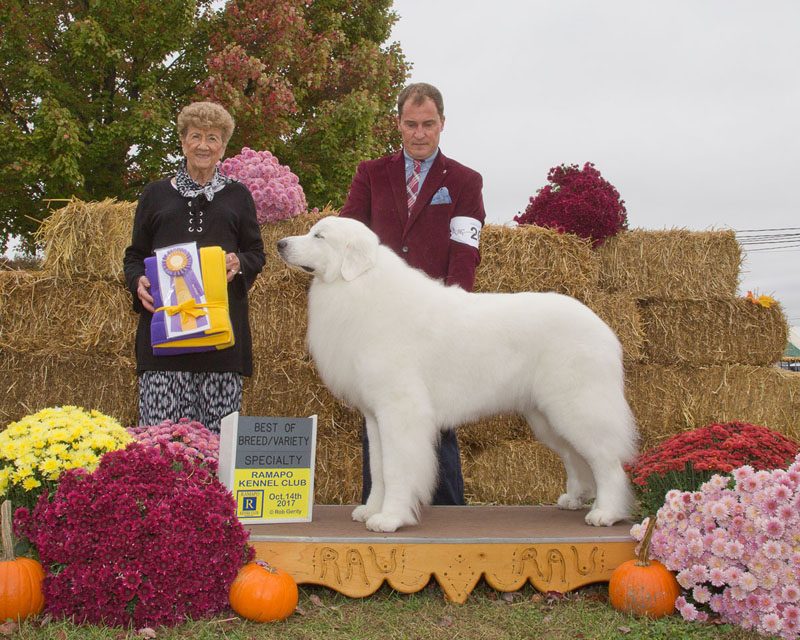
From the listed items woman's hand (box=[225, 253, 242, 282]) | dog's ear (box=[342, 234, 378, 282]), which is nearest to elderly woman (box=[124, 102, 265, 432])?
woman's hand (box=[225, 253, 242, 282])

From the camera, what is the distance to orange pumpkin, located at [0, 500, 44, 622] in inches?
102

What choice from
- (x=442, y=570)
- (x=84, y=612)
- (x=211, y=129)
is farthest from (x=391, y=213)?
(x=84, y=612)

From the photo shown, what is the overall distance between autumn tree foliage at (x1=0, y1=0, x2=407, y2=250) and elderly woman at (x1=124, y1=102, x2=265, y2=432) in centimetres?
787

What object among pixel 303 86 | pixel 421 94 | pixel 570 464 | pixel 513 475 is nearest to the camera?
pixel 421 94

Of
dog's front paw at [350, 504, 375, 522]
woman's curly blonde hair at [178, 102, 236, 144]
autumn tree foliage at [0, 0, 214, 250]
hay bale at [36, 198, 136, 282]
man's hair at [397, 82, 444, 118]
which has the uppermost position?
autumn tree foliage at [0, 0, 214, 250]

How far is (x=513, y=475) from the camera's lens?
5629mm

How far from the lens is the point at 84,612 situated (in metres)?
2.61

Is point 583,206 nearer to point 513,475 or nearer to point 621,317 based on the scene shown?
point 621,317

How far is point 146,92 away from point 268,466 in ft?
34.1

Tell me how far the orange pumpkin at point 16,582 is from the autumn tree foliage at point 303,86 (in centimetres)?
991

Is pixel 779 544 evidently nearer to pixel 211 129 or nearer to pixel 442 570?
pixel 442 570

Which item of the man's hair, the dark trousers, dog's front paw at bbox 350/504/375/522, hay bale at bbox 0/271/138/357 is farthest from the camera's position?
hay bale at bbox 0/271/138/357

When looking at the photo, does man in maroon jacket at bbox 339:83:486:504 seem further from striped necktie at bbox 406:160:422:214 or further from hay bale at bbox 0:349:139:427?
hay bale at bbox 0:349:139:427

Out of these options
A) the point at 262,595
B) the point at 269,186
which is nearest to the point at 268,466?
the point at 262,595
